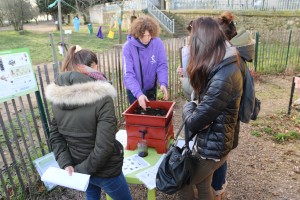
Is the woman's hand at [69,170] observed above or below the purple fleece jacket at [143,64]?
below

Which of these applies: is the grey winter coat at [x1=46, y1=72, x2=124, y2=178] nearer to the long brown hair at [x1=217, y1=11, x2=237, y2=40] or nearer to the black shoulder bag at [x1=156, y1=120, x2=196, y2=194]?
Answer: the black shoulder bag at [x1=156, y1=120, x2=196, y2=194]

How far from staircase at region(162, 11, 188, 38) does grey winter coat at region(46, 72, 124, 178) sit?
55.5 ft

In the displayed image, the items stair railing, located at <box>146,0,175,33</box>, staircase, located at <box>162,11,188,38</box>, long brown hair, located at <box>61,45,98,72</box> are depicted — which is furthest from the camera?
stair railing, located at <box>146,0,175,33</box>

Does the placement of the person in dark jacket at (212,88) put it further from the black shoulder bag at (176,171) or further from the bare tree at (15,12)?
the bare tree at (15,12)

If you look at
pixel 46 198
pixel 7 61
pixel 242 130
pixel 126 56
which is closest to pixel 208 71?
pixel 126 56

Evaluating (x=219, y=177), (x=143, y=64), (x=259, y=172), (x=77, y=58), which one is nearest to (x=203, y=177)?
(x=219, y=177)

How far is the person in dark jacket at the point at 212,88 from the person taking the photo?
5.23ft

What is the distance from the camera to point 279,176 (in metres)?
3.16

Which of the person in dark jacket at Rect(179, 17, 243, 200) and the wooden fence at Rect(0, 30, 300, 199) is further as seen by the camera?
the wooden fence at Rect(0, 30, 300, 199)

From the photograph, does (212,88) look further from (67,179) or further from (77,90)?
(67,179)

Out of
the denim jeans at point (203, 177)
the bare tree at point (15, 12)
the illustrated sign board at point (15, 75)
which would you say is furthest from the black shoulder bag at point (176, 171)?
the bare tree at point (15, 12)

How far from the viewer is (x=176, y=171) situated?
1.79 meters

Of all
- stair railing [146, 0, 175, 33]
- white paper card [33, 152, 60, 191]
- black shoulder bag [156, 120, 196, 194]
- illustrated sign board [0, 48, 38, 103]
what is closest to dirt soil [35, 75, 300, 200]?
white paper card [33, 152, 60, 191]

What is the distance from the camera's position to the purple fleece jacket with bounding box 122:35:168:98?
2.94 m
